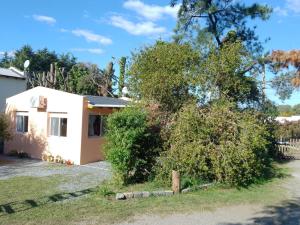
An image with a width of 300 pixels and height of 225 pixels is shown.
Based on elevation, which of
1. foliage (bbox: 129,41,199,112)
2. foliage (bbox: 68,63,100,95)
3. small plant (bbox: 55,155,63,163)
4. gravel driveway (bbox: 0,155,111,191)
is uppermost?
foliage (bbox: 68,63,100,95)

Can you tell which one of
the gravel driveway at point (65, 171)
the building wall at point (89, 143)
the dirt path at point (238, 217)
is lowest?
the dirt path at point (238, 217)

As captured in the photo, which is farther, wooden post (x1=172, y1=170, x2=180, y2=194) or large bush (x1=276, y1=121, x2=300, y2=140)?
large bush (x1=276, y1=121, x2=300, y2=140)

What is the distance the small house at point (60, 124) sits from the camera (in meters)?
18.2

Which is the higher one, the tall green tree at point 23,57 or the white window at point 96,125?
the tall green tree at point 23,57

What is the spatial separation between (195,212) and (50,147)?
11599 mm

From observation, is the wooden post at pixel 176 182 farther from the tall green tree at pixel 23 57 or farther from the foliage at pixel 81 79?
the tall green tree at pixel 23 57

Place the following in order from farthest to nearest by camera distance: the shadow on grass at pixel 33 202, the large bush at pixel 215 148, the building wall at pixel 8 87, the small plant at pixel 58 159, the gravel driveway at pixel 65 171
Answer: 1. the building wall at pixel 8 87
2. the small plant at pixel 58 159
3. the gravel driveway at pixel 65 171
4. the large bush at pixel 215 148
5. the shadow on grass at pixel 33 202

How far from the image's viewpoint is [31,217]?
8758 mm

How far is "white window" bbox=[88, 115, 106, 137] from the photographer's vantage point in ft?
62.0

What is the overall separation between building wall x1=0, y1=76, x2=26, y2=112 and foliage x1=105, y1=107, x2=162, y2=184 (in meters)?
15.5

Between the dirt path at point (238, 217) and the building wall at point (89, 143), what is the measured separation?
9.68 metres

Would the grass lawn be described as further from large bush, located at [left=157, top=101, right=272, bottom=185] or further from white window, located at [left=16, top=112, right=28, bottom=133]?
white window, located at [left=16, top=112, right=28, bottom=133]

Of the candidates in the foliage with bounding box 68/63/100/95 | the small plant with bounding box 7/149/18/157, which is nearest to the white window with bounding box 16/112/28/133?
the small plant with bounding box 7/149/18/157

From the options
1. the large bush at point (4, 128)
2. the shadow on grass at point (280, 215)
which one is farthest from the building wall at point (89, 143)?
the shadow on grass at point (280, 215)
